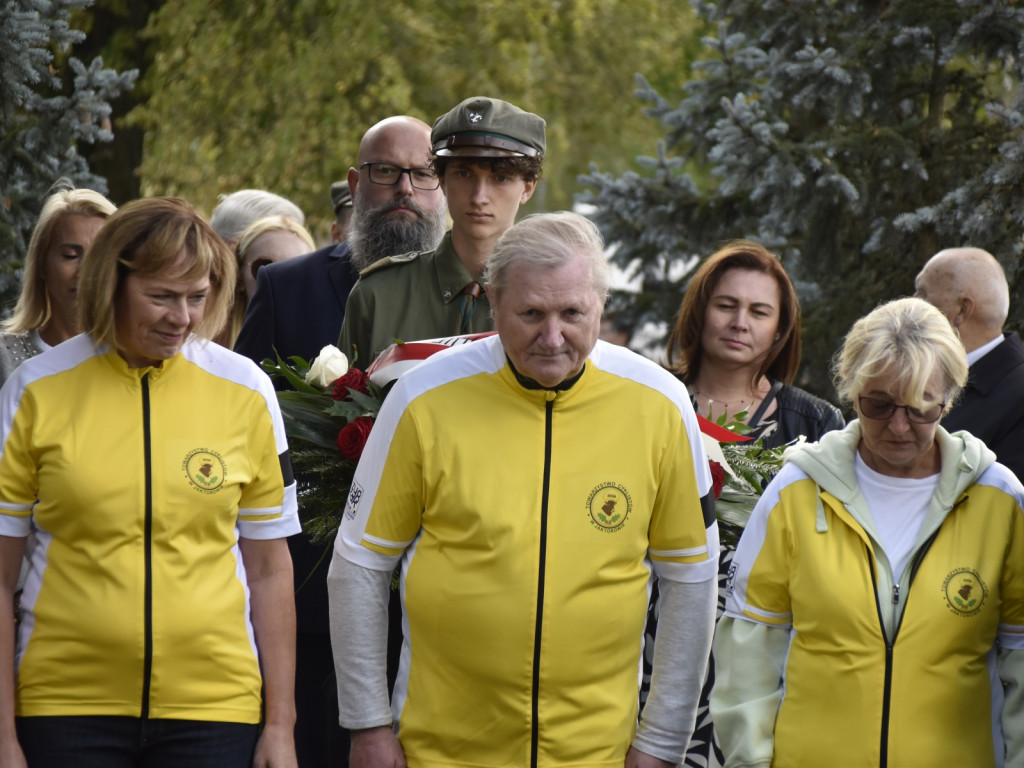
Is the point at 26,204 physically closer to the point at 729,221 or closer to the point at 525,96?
the point at 729,221

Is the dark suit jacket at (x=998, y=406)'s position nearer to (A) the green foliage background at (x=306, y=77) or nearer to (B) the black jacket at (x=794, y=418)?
(B) the black jacket at (x=794, y=418)

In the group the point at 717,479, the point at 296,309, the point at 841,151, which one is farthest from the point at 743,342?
the point at 841,151

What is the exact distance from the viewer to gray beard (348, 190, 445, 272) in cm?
539

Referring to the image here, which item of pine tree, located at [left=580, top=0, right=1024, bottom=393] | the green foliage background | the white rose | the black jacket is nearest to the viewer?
the white rose

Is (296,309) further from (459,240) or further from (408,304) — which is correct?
(459,240)

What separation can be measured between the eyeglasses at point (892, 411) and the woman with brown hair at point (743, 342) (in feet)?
4.98

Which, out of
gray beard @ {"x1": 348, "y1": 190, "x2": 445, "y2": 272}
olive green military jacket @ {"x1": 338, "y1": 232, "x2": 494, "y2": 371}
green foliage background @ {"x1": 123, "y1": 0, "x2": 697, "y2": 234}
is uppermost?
green foliage background @ {"x1": 123, "y1": 0, "x2": 697, "y2": 234}

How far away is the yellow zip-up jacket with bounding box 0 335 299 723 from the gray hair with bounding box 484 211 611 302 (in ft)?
2.51

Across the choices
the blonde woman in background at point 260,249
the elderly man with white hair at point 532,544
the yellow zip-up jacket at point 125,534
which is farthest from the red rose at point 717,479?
the blonde woman in background at point 260,249

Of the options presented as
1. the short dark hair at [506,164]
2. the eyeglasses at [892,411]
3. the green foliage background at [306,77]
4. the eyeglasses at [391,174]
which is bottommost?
the eyeglasses at [892,411]

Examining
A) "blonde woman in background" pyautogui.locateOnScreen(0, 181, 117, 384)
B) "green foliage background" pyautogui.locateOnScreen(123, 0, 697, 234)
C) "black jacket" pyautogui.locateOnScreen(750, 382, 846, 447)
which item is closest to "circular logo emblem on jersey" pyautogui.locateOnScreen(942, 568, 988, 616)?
"black jacket" pyautogui.locateOnScreen(750, 382, 846, 447)

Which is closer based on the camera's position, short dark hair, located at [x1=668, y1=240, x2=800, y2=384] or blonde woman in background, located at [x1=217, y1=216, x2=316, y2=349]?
short dark hair, located at [x1=668, y1=240, x2=800, y2=384]

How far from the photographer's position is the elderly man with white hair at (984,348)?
241 inches

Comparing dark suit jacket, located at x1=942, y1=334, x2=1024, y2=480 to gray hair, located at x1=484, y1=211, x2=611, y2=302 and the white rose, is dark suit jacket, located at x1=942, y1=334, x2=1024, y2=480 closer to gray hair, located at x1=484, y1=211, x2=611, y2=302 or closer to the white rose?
the white rose
